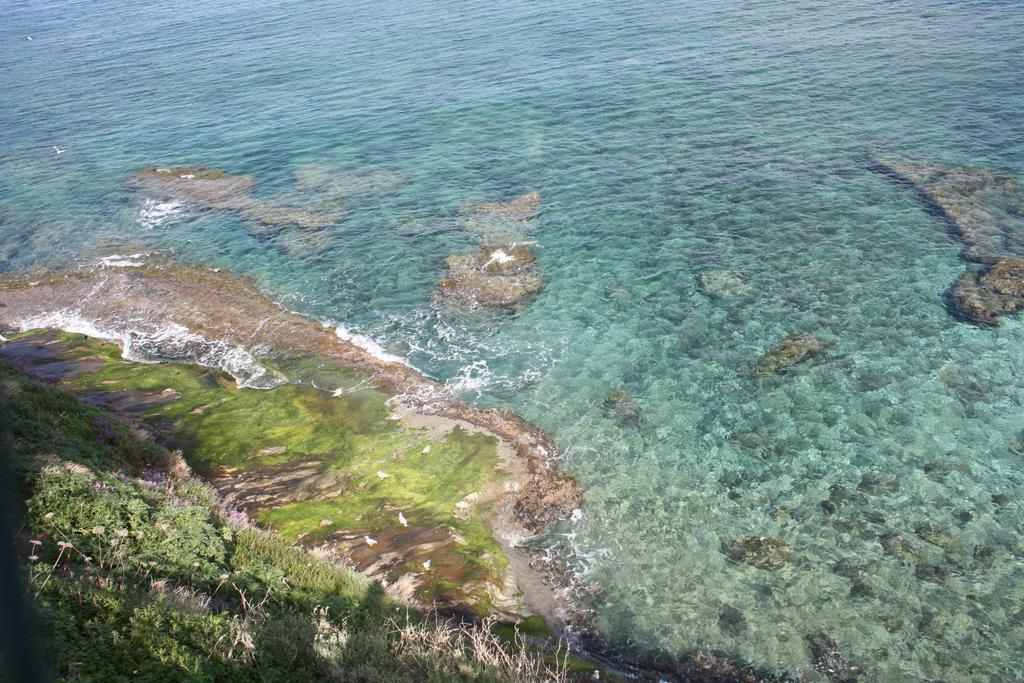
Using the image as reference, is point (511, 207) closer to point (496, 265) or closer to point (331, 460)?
point (496, 265)

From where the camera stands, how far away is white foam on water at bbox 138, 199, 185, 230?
39.0 metres

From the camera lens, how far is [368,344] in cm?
2725

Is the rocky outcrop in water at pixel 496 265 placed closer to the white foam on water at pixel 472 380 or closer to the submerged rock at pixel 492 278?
the submerged rock at pixel 492 278

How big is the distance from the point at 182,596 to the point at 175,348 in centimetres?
1770

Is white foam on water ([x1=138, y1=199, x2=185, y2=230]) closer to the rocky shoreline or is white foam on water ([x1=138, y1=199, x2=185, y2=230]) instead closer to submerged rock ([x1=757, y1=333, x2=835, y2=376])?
the rocky shoreline

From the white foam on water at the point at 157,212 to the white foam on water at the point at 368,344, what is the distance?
58.5ft

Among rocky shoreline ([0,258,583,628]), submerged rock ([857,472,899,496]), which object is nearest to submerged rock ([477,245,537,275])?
rocky shoreline ([0,258,583,628])

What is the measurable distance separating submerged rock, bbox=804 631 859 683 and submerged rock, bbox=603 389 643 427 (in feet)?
27.2

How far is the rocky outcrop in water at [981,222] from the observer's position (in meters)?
25.4

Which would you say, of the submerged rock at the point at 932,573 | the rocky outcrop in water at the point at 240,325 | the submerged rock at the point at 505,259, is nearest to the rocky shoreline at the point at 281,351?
the rocky outcrop in water at the point at 240,325

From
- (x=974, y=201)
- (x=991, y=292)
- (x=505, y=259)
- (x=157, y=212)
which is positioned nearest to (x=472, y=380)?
(x=505, y=259)

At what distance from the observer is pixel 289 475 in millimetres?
20594

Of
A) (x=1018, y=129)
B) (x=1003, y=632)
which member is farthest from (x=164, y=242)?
Result: (x=1018, y=129)

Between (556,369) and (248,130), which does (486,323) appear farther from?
(248,130)
